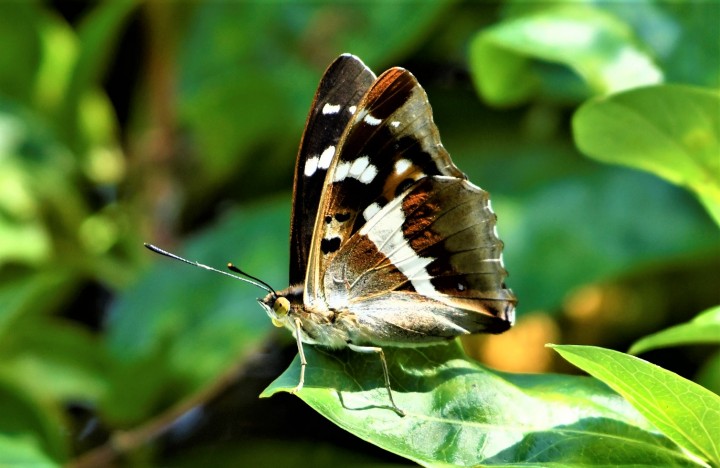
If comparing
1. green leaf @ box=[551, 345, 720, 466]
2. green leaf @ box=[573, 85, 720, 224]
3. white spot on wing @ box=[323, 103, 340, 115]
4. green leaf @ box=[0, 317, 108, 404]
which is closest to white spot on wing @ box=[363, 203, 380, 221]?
white spot on wing @ box=[323, 103, 340, 115]

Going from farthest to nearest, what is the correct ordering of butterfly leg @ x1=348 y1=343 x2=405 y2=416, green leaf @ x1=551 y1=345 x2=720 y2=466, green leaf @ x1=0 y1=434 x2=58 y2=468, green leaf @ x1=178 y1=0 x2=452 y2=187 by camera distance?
1. green leaf @ x1=178 y1=0 x2=452 y2=187
2. green leaf @ x1=0 y1=434 x2=58 y2=468
3. butterfly leg @ x1=348 y1=343 x2=405 y2=416
4. green leaf @ x1=551 y1=345 x2=720 y2=466

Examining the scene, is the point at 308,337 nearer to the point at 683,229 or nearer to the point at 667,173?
the point at 667,173

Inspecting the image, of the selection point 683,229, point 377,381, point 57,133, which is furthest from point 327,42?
point 377,381

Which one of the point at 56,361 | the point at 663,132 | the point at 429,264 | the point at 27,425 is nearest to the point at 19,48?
the point at 56,361

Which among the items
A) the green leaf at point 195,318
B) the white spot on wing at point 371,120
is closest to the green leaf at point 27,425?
the green leaf at point 195,318

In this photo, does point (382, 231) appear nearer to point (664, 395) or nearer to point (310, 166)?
point (310, 166)

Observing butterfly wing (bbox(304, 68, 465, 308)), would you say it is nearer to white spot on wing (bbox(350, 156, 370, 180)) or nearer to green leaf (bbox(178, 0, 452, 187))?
white spot on wing (bbox(350, 156, 370, 180))

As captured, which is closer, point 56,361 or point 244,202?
point 56,361
